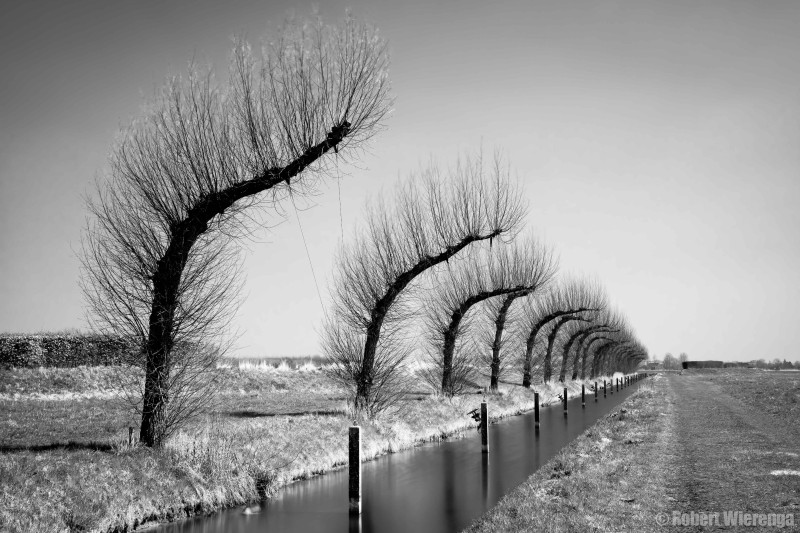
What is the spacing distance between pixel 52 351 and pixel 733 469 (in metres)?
28.6

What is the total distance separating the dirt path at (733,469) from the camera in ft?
28.5

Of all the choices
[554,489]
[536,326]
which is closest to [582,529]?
[554,489]

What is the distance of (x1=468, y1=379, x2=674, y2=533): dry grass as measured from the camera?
801cm

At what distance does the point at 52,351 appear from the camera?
87.1 ft

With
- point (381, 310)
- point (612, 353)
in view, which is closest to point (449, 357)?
point (381, 310)

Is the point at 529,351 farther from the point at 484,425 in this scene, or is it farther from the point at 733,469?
the point at 733,469

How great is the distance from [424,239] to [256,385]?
16049 millimetres

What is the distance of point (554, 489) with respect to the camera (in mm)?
10422

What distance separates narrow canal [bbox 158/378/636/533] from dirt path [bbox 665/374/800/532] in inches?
140

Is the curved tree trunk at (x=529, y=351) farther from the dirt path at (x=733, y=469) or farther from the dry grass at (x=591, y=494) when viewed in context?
the dry grass at (x=591, y=494)

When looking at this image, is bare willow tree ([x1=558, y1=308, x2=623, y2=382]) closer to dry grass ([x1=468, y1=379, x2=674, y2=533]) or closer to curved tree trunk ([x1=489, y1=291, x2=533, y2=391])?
curved tree trunk ([x1=489, y1=291, x2=533, y2=391])

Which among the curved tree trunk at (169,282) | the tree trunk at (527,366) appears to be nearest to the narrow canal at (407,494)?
the curved tree trunk at (169,282)

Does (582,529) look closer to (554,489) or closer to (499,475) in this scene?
(554,489)

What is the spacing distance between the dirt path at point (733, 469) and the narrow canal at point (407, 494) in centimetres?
357
